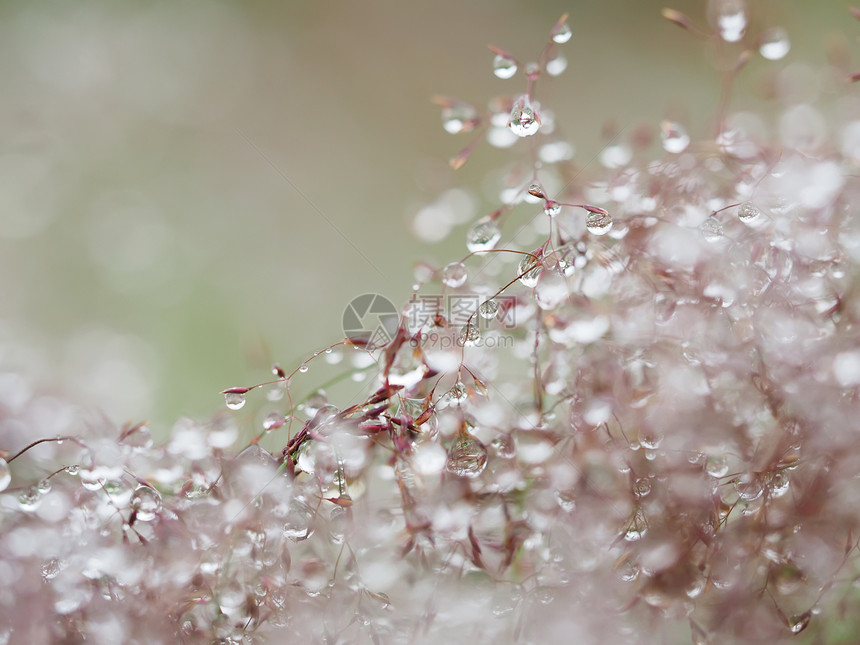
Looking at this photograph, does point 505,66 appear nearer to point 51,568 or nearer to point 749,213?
point 749,213

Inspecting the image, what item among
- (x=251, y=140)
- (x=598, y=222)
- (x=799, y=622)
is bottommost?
(x=251, y=140)

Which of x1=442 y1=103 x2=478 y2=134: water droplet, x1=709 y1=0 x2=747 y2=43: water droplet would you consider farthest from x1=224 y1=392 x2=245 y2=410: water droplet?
x1=709 y1=0 x2=747 y2=43: water droplet

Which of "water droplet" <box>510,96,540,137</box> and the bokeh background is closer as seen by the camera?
"water droplet" <box>510,96,540,137</box>

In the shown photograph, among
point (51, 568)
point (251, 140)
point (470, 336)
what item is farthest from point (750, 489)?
point (251, 140)

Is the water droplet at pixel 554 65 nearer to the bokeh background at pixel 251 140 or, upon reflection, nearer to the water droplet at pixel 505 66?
the water droplet at pixel 505 66

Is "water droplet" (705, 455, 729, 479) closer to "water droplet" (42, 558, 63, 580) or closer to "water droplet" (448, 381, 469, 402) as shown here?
"water droplet" (448, 381, 469, 402)
